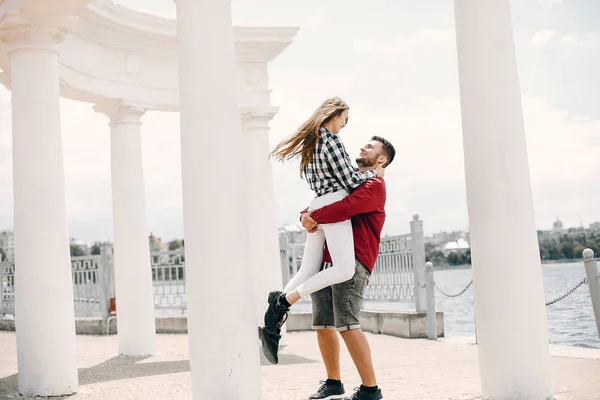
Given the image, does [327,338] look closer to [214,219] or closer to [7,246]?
[214,219]

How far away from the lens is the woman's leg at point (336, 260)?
667 centimetres

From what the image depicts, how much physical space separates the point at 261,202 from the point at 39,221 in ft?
19.3

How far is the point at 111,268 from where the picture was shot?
21.0 meters

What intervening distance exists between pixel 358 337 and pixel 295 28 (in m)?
9.02

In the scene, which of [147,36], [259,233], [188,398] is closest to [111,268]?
[259,233]

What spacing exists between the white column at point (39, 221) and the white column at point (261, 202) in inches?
211

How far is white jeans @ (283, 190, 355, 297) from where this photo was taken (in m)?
6.68

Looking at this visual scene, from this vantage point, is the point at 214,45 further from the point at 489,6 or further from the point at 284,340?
the point at 284,340

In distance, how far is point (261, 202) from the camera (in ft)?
48.5

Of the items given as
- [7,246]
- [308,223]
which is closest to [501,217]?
[308,223]

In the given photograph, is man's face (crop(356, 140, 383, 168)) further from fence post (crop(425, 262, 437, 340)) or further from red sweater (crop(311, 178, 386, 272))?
fence post (crop(425, 262, 437, 340))

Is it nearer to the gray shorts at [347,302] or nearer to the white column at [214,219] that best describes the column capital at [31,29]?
the white column at [214,219]

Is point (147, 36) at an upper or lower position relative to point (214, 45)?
upper

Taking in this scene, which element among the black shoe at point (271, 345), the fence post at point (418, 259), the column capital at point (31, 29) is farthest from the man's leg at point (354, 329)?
the fence post at point (418, 259)
